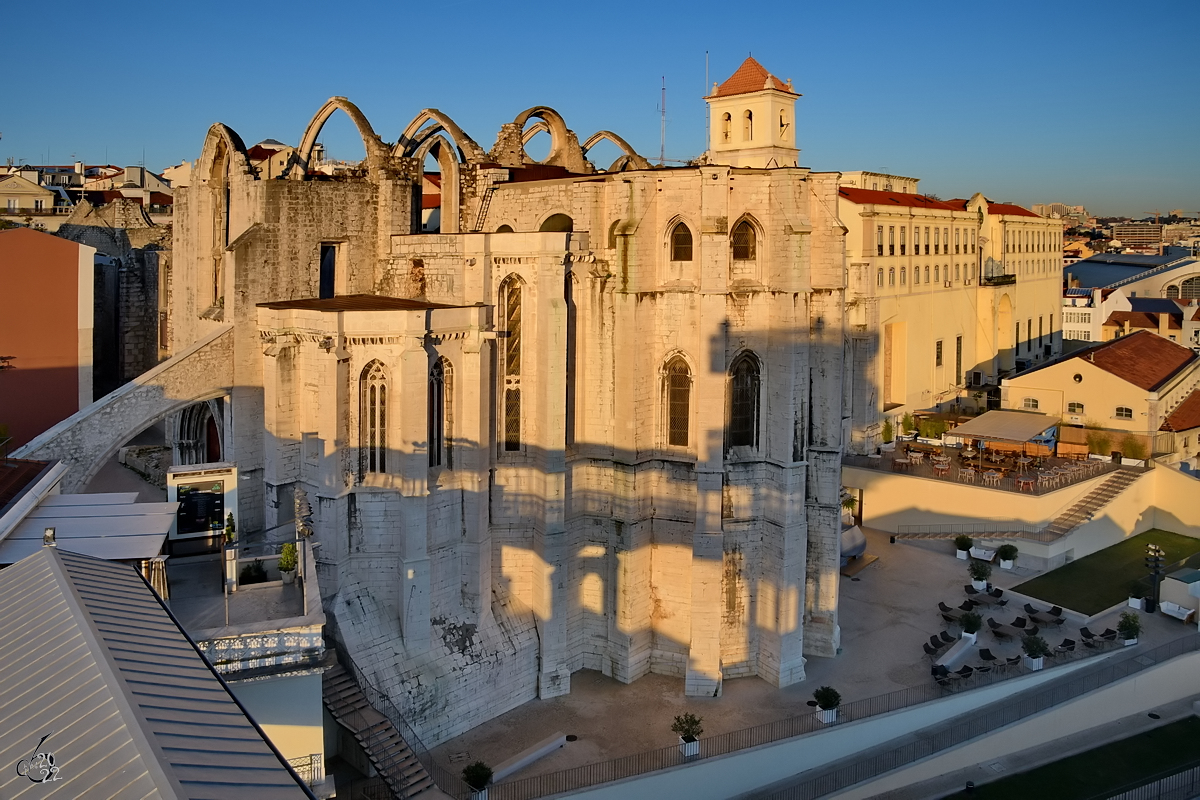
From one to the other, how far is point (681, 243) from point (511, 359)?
18.6ft

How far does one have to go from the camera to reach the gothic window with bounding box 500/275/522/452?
2762cm

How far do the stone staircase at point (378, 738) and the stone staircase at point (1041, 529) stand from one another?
84.2ft

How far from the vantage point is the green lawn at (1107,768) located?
85.1ft

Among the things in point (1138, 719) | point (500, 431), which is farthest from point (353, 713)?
point (1138, 719)

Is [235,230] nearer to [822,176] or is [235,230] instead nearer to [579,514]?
[579,514]

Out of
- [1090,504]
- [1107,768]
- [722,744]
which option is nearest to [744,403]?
[722,744]

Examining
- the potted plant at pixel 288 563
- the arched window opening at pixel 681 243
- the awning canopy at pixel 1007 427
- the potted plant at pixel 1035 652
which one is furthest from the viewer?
the awning canopy at pixel 1007 427

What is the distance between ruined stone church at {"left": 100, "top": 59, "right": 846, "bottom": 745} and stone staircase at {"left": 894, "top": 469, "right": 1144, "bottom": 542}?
43.7ft

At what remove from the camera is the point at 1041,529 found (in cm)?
4022

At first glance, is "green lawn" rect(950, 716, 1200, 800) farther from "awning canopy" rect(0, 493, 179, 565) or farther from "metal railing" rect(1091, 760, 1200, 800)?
"awning canopy" rect(0, 493, 179, 565)

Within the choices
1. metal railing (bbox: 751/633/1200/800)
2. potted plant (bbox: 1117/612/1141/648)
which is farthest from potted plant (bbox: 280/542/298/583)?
potted plant (bbox: 1117/612/1141/648)

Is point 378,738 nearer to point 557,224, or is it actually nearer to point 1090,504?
point 557,224

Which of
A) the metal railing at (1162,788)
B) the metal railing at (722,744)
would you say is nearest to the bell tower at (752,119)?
the metal railing at (722,744)

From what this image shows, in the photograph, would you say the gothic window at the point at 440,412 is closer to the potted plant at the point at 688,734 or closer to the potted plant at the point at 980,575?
the potted plant at the point at 688,734
